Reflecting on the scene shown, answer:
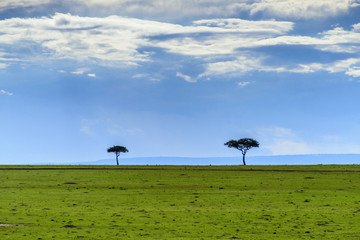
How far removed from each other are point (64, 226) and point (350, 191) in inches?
1609

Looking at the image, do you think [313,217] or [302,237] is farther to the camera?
[313,217]

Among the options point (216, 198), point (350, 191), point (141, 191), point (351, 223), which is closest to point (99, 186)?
point (141, 191)

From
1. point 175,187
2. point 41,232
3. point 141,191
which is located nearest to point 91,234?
point 41,232

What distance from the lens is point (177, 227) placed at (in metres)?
32.8

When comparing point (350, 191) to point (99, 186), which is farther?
point (99, 186)

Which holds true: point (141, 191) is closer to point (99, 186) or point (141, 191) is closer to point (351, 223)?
point (99, 186)

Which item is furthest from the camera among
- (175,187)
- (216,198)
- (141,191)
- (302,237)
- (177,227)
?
(175,187)

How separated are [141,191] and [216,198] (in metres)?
12.1

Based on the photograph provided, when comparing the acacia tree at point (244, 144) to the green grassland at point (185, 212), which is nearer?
the green grassland at point (185, 212)

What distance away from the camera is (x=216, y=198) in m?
51.5

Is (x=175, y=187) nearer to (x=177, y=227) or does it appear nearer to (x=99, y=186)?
(x=99, y=186)

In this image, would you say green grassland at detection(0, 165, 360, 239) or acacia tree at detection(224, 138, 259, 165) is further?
acacia tree at detection(224, 138, 259, 165)

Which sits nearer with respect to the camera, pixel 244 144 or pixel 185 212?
pixel 185 212

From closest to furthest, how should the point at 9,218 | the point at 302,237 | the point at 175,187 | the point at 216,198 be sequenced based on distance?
the point at 302,237, the point at 9,218, the point at 216,198, the point at 175,187
